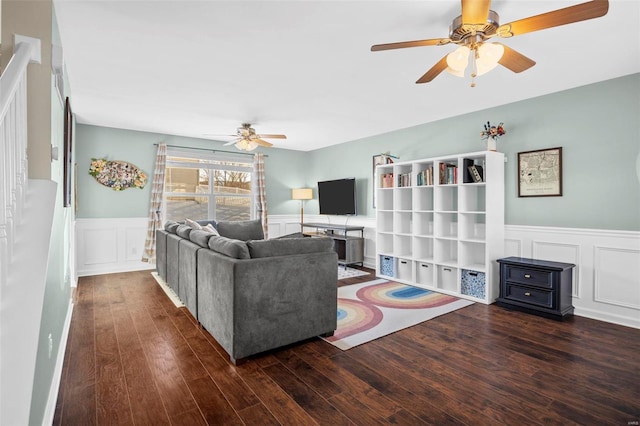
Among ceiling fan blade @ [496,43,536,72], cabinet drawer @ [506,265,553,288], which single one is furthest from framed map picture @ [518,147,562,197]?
ceiling fan blade @ [496,43,536,72]

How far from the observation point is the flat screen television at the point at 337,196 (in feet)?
21.1

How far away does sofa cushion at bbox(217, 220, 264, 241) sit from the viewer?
206 inches

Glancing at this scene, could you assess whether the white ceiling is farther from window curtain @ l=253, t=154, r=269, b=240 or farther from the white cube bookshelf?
window curtain @ l=253, t=154, r=269, b=240

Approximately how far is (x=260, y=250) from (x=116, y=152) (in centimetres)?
444

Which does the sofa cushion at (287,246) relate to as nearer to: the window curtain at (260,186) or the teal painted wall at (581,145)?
the teal painted wall at (581,145)

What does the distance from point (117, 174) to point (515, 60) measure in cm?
582

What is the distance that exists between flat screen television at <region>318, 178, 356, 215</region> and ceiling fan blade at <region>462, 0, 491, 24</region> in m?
4.45

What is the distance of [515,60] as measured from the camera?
235cm

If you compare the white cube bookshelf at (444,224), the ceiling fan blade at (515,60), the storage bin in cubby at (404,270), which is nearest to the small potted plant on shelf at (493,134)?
the white cube bookshelf at (444,224)

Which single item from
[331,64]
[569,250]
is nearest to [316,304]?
[331,64]

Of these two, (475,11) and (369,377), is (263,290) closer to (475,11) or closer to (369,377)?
(369,377)

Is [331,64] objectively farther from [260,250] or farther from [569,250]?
[569,250]

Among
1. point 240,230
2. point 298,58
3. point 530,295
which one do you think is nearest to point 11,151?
point 298,58

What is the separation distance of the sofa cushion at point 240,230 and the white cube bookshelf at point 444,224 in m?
2.00
